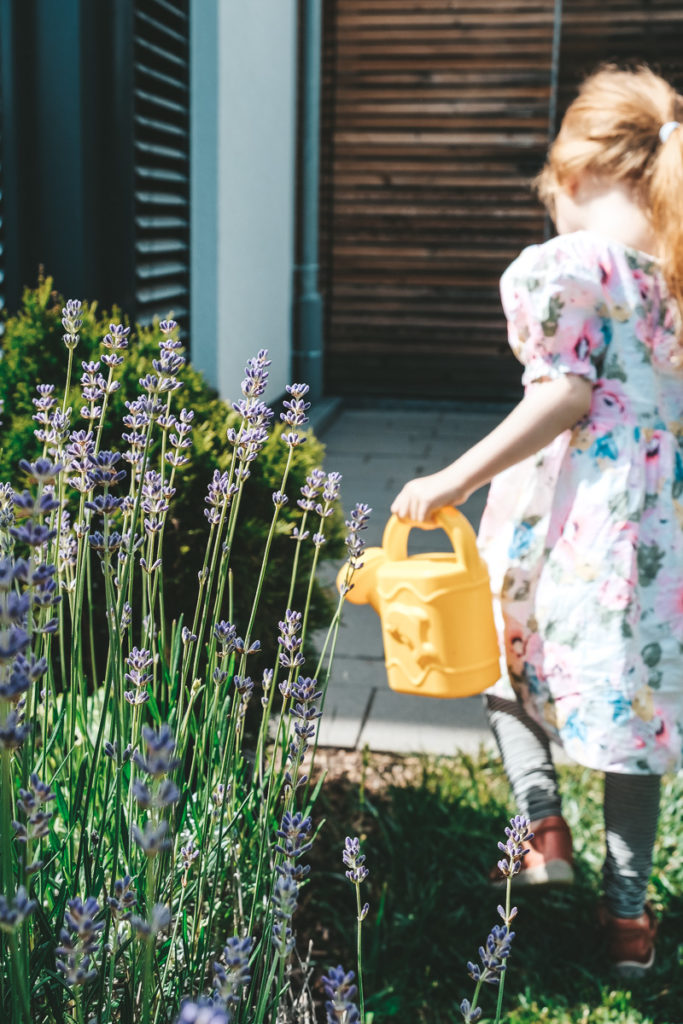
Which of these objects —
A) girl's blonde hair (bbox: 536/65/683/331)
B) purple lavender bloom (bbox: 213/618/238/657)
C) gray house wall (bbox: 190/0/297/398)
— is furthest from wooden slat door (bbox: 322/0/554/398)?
purple lavender bloom (bbox: 213/618/238/657)

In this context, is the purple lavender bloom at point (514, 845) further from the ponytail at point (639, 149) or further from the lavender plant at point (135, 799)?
the ponytail at point (639, 149)

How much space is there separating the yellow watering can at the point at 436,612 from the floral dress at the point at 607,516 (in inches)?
6.8

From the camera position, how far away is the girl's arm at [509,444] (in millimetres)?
2279

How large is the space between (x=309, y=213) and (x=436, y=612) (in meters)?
7.09

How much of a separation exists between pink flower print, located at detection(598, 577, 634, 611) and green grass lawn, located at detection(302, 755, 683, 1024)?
68cm

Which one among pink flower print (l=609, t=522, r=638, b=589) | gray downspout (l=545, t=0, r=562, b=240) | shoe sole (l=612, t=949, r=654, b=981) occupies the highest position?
gray downspout (l=545, t=0, r=562, b=240)

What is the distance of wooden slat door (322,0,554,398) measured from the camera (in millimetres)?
9148

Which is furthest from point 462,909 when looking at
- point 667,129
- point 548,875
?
point 667,129

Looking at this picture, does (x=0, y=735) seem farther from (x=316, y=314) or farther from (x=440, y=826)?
(x=316, y=314)

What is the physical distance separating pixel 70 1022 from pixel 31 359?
1.52 meters

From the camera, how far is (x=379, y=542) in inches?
222

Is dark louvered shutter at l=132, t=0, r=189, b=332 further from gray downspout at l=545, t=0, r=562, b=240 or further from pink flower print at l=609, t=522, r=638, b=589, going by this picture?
gray downspout at l=545, t=0, r=562, b=240

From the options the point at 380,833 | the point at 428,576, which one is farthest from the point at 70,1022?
the point at 380,833

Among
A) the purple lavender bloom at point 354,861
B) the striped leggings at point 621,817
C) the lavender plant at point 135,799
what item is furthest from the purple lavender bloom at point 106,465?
the striped leggings at point 621,817
